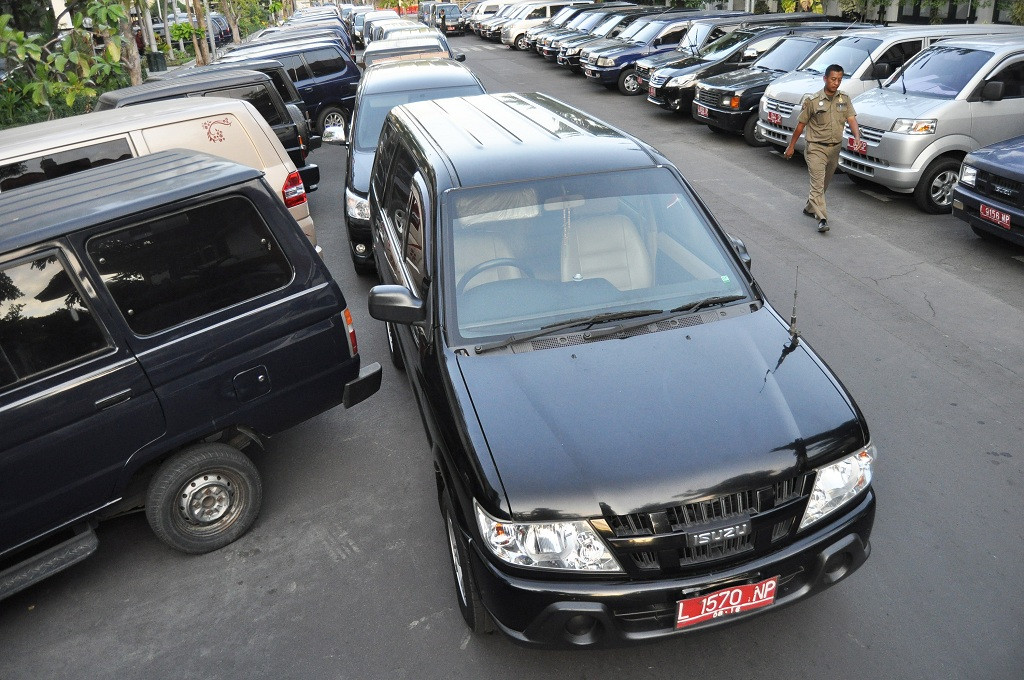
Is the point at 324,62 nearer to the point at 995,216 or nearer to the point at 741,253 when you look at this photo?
the point at 995,216

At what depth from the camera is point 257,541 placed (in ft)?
14.6

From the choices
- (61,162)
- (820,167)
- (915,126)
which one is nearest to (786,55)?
(915,126)

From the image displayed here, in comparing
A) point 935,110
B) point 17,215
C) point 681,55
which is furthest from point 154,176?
point 681,55

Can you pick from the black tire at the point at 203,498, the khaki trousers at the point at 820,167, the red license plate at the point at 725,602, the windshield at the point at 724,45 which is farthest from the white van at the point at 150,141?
the windshield at the point at 724,45

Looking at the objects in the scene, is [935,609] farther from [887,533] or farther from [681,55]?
[681,55]

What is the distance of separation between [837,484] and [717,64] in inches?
538

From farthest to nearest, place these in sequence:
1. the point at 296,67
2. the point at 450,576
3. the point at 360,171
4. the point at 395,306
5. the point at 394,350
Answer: the point at 296,67
the point at 360,171
the point at 394,350
the point at 450,576
the point at 395,306

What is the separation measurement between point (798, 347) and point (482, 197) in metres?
1.72

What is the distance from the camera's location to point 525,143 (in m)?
4.58

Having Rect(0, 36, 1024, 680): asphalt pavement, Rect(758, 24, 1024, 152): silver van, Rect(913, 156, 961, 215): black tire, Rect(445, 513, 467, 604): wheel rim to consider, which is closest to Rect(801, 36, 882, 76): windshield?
Rect(758, 24, 1024, 152): silver van

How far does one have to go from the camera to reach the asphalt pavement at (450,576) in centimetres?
346

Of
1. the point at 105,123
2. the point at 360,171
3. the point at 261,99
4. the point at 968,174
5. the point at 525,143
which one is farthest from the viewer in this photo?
the point at 261,99

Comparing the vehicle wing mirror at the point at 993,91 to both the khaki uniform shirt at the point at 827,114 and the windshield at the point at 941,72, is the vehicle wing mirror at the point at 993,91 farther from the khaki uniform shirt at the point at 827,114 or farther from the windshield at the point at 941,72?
the khaki uniform shirt at the point at 827,114

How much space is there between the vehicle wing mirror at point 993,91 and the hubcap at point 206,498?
9.00m
